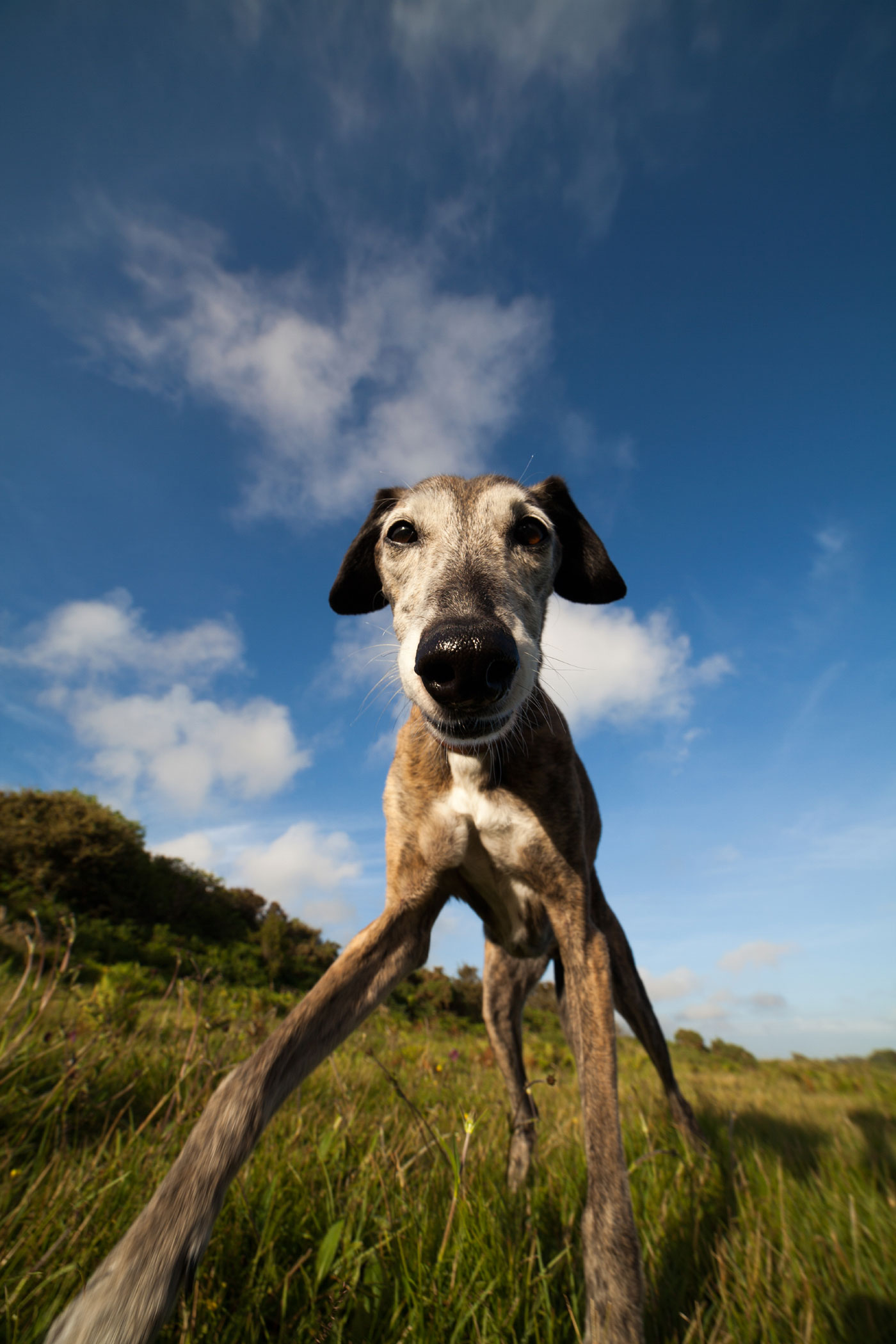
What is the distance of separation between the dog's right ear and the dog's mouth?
1.58 metres

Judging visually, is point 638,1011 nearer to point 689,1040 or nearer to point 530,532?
point 530,532

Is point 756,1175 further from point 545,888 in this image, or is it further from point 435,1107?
point 545,888

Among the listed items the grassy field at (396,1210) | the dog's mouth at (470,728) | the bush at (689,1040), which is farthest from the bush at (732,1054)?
the dog's mouth at (470,728)

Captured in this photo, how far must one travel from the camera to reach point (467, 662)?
2068mm

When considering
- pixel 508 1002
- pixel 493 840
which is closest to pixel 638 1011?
pixel 508 1002

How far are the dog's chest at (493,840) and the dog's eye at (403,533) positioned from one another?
1260 mm

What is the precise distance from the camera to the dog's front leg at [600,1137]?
1815 millimetres

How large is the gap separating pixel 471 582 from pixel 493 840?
124 centimetres

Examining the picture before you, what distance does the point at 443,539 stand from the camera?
3.11 meters

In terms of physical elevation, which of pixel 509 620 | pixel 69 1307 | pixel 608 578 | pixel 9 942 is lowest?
pixel 69 1307

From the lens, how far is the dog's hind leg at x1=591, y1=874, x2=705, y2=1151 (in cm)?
374

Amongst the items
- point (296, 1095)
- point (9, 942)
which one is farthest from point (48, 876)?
point (296, 1095)

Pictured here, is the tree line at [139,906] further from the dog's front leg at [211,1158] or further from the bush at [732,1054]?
the dog's front leg at [211,1158]

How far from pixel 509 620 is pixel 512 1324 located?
7.45ft
